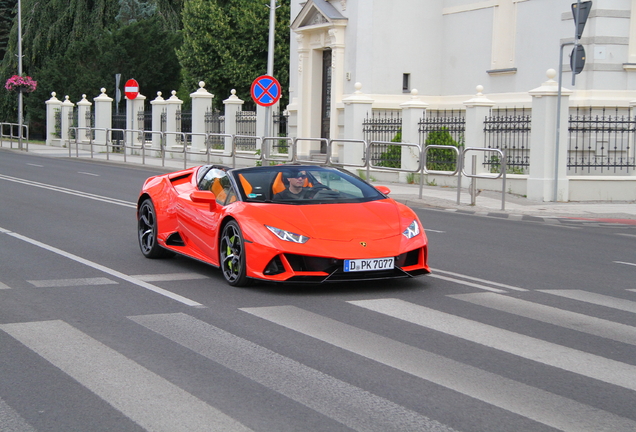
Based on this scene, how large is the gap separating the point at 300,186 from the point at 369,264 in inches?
61.6

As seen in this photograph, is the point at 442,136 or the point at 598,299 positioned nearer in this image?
the point at 598,299

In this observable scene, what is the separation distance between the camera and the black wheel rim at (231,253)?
906cm

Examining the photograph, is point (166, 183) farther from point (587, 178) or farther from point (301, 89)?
point (301, 89)

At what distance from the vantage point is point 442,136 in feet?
81.1

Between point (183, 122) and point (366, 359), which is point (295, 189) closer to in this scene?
point (366, 359)

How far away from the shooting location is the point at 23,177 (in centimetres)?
2547

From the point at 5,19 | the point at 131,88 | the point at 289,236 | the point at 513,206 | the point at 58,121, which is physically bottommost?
the point at 513,206

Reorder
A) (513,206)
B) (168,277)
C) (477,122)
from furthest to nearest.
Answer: (477,122) → (513,206) → (168,277)

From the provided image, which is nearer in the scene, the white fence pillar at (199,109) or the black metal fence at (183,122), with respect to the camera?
the white fence pillar at (199,109)

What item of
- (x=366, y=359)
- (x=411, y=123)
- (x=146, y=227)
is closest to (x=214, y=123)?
(x=411, y=123)

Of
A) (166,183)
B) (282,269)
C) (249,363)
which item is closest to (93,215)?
(166,183)

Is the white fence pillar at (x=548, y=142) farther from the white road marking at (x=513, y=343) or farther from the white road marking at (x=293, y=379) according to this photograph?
the white road marking at (x=293, y=379)

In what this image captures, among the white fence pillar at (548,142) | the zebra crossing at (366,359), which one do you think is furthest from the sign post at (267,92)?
the zebra crossing at (366,359)

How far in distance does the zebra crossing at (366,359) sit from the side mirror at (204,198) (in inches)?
79.6
